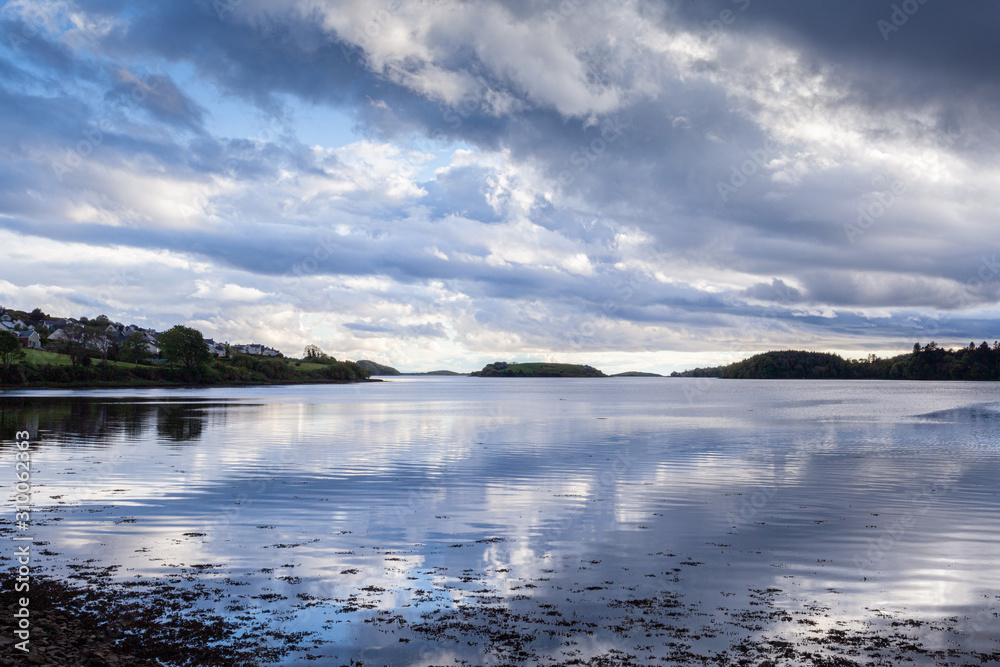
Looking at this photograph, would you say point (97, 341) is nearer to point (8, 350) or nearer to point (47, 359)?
point (47, 359)

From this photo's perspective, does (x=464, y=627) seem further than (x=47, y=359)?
No

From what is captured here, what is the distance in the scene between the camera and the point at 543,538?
2128 cm

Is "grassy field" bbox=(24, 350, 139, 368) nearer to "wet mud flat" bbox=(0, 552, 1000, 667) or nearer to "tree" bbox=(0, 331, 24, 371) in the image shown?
"tree" bbox=(0, 331, 24, 371)

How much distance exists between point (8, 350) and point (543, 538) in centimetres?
16805

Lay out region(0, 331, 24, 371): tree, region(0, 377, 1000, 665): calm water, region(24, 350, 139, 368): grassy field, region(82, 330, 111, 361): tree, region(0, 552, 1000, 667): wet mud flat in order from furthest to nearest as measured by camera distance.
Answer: region(82, 330, 111, 361): tree, region(24, 350, 139, 368): grassy field, region(0, 331, 24, 371): tree, region(0, 377, 1000, 665): calm water, region(0, 552, 1000, 667): wet mud flat

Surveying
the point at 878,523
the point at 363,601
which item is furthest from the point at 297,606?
the point at 878,523

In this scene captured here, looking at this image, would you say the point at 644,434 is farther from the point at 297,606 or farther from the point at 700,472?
the point at 297,606

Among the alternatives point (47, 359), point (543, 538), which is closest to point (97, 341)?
point (47, 359)

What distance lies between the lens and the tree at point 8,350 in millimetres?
144125

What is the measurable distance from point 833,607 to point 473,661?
8.67m

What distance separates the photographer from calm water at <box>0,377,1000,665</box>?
1339 cm

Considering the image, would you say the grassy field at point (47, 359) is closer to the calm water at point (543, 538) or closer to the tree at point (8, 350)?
the tree at point (8, 350)

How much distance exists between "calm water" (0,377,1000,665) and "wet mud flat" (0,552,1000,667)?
0.27ft

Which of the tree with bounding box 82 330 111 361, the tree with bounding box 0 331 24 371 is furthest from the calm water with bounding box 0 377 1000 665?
the tree with bounding box 82 330 111 361
